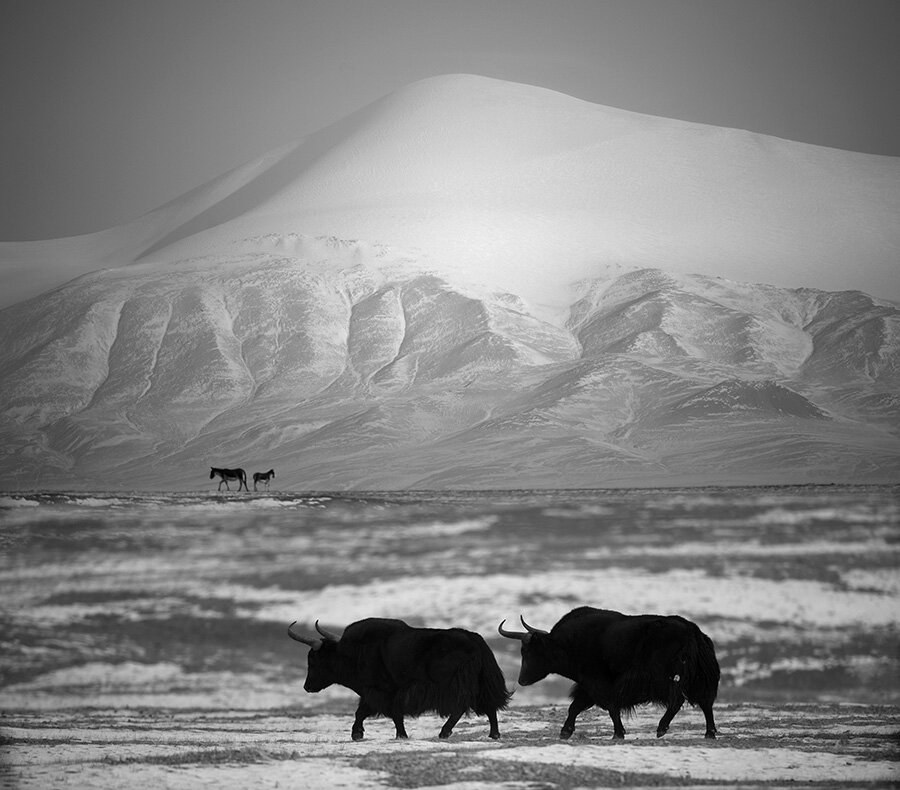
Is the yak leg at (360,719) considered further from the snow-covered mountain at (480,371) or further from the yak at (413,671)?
the snow-covered mountain at (480,371)

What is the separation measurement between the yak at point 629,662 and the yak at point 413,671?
0.60 metres

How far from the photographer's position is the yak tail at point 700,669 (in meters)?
15.3

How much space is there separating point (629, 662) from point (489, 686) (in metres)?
1.72

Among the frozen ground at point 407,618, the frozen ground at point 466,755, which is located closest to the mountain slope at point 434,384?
the frozen ground at point 407,618

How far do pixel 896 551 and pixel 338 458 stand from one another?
407 feet

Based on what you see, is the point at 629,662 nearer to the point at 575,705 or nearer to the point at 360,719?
the point at 575,705

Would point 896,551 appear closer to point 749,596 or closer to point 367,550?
point 749,596

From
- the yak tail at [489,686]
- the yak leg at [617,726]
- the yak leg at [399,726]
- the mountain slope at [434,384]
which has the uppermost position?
the mountain slope at [434,384]

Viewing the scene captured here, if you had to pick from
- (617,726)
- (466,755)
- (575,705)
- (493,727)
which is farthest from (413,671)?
(617,726)

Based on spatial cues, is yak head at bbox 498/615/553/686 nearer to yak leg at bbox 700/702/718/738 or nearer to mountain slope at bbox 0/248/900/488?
yak leg at bbox 700/702/718/738

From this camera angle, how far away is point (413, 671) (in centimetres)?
1593

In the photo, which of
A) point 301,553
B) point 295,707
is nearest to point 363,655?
point 295,707

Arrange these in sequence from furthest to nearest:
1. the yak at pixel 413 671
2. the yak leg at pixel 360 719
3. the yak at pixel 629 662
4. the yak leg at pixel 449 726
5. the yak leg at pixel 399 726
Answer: the yak leg at pixel 360 719 < the yak leg at pixel 399 726 < the yak leg at pixel 449 726 < the yak at pixel 413 671 < the yak at pixel 629 662

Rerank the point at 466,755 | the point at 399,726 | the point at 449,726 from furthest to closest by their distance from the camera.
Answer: the point at 399,726
the point at 449,726
the point at 466,755
